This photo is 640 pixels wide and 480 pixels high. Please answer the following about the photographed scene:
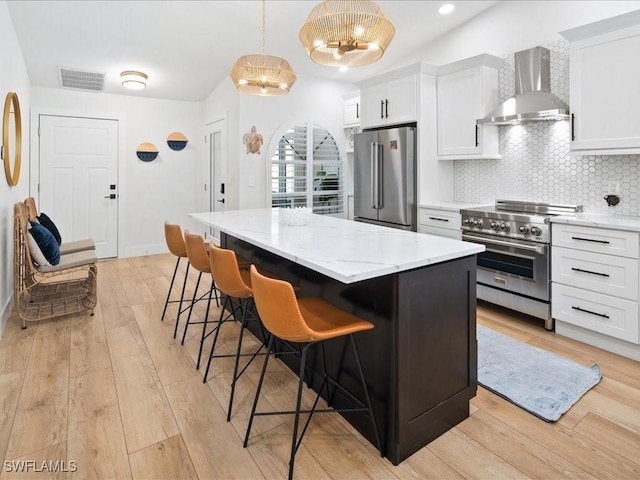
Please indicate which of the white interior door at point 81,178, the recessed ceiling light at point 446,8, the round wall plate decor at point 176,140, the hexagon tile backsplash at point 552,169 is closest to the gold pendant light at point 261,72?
the recessed ceiling light at point 446,8

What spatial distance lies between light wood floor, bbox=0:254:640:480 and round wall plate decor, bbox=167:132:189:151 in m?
4.12

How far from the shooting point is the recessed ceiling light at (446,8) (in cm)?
408

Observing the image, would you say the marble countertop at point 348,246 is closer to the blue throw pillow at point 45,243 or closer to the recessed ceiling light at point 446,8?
the blue throw pillow at point 45,243

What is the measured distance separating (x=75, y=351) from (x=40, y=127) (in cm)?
399

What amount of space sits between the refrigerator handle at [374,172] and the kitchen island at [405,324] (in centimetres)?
251

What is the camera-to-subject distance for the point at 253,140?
5152mm

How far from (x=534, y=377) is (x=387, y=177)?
2.67 metres

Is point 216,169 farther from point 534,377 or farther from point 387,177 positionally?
point 534,377

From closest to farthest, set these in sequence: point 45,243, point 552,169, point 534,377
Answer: point 534,377
point 45,243
point 552,169

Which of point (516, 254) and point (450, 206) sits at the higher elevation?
point (450, 206)

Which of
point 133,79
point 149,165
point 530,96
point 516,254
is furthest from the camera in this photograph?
point 149,165

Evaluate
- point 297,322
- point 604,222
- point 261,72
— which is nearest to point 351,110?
point 261,72

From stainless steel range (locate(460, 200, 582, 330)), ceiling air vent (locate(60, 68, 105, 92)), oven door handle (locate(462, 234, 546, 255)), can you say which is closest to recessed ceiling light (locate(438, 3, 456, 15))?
stainless steel range (locate(460, 200, 582, 330))

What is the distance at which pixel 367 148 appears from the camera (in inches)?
189
